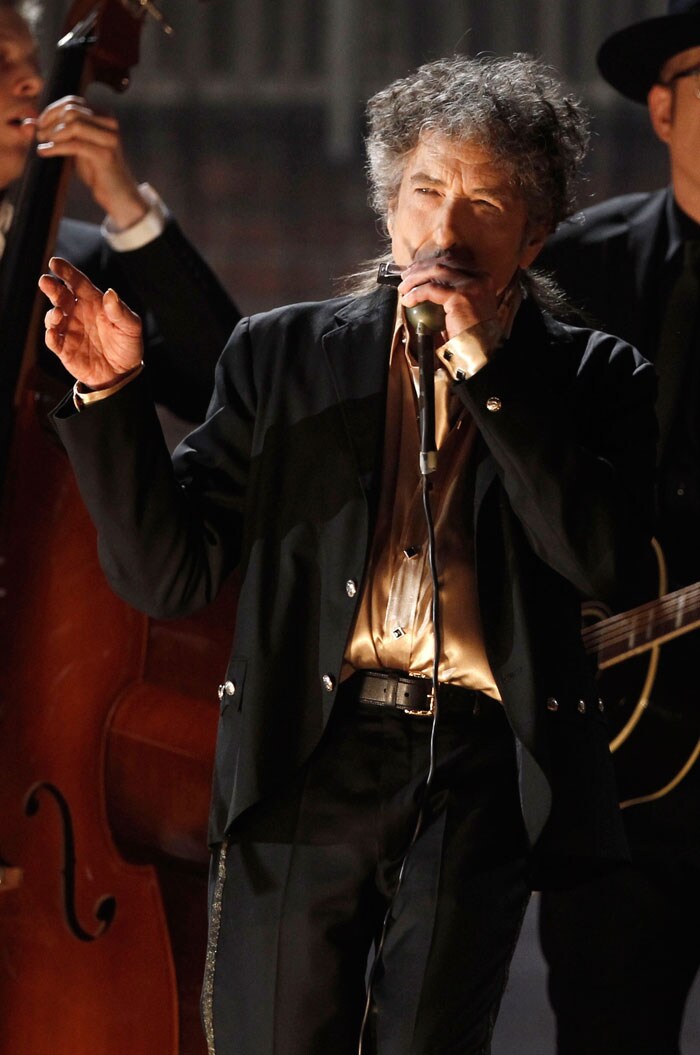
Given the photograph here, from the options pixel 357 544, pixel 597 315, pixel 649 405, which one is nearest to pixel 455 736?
pixel 357 544

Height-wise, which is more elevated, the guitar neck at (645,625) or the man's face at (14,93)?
the man's face at (14,93)

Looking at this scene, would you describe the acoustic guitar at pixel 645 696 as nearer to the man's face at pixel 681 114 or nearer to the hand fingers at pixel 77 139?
the man's face at pixel 681 114

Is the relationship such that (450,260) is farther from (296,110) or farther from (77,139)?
(296,110)

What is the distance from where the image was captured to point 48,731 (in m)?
1.99

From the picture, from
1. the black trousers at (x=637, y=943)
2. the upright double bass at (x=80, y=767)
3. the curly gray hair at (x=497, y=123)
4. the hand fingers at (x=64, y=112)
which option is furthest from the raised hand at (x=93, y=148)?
the black trousers at (x=637, y=943)

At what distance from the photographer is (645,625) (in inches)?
91.2

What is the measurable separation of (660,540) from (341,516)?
894 mm

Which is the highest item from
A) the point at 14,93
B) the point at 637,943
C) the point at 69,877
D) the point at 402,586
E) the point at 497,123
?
the point at 14,93

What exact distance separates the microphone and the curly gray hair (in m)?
0.25

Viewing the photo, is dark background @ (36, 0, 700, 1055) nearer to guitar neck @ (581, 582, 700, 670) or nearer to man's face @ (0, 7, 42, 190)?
man's face @ (0, 7, 42, 190)

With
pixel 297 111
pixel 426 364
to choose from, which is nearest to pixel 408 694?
pixel 426 364

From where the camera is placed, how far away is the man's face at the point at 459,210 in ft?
5.29

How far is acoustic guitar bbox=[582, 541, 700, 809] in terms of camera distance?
2312 mm

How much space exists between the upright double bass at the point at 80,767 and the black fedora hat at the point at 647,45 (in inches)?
39.4
